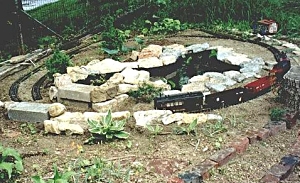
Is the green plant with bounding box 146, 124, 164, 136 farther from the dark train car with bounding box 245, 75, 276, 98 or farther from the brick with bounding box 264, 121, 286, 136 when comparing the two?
the dark train car with bounding box 245, 75, 276, 98

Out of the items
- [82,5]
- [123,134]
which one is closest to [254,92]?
[123,134]

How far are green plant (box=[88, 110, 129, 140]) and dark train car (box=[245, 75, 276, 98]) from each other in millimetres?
1777

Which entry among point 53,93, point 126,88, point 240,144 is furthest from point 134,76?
point 240,144

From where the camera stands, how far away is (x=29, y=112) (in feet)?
19.5

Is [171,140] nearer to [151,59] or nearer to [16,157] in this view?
[16,157]

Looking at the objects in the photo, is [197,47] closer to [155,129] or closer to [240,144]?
[155,129]

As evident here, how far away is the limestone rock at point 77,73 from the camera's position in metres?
7.11

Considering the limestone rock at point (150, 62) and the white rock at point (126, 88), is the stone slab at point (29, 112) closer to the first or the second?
the white rock at point (126, 88)

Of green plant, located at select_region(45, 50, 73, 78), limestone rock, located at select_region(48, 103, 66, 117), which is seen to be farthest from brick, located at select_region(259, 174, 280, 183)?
green plant, located at select_region(45, 50, 73, 78)

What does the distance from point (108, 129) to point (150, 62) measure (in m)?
2.64

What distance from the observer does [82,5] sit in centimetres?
1279

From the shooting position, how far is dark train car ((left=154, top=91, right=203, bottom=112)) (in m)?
5.97

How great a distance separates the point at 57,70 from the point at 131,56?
1377 millimetres

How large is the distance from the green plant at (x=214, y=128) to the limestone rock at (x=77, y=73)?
2.31 metres
